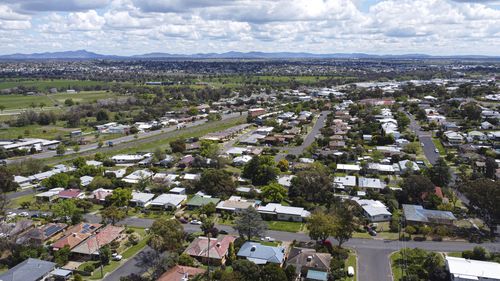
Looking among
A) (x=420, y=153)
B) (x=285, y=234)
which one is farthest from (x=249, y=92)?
(x=285, y=234)

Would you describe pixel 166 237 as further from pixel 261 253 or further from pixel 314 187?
pixel 314 187

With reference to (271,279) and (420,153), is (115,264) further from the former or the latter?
(420,153)

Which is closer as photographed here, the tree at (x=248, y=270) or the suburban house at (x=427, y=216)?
the tree at (x=248, y=270)

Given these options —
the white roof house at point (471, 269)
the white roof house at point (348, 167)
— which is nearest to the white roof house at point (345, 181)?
the white roof house at point (348, 167)

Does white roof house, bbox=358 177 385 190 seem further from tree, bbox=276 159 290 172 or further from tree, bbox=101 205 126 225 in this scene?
A: tree, bbox=101 205 126 225

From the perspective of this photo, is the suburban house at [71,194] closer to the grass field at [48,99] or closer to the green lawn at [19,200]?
the green lawn at [19,200]

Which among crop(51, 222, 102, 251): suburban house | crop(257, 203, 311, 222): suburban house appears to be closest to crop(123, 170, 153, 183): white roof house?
crop(51, 222, 102, 251): suburban house
